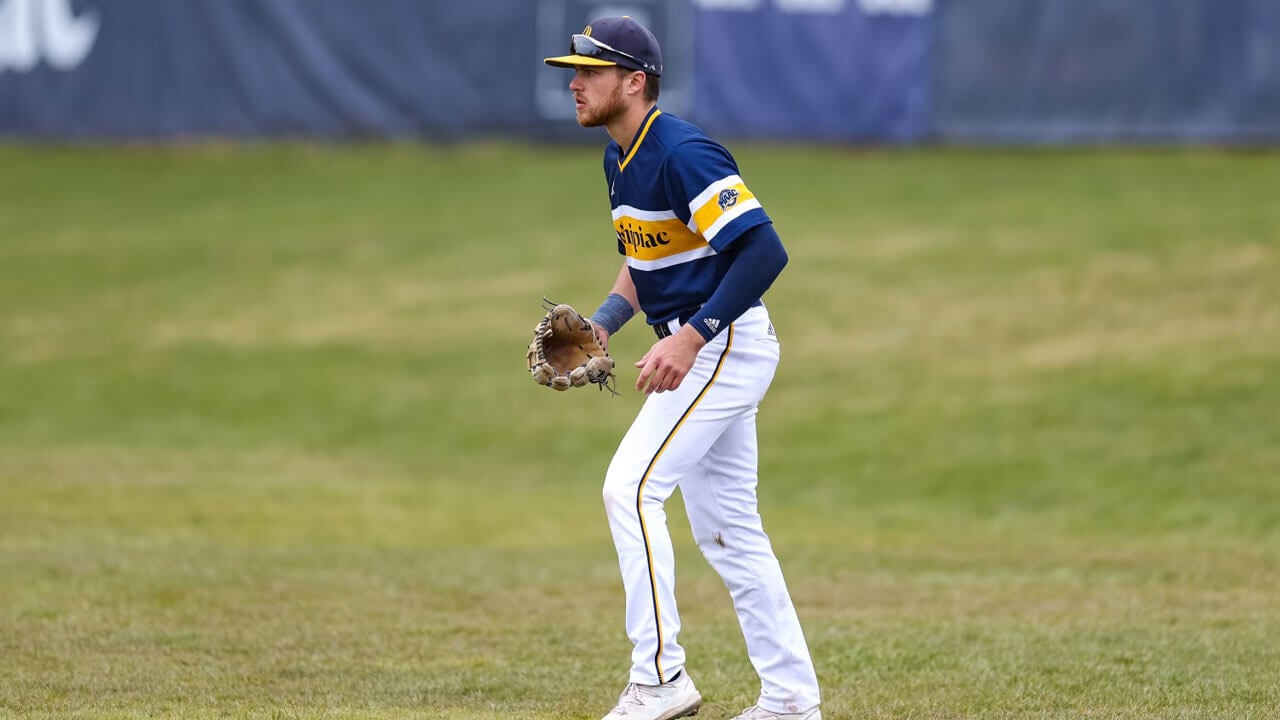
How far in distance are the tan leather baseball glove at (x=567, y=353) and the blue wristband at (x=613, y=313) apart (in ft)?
0.37

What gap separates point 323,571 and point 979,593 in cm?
375

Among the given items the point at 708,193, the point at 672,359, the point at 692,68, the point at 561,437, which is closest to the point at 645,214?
the point at 708,193

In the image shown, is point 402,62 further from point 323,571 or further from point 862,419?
point 323,571

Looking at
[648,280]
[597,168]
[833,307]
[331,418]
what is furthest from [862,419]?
[648,280]

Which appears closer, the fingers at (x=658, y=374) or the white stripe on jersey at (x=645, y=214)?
the fingers at (x=658, y=374)

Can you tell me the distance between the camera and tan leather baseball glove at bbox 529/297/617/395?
18.7ft

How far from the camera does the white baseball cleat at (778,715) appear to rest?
18.1 feet

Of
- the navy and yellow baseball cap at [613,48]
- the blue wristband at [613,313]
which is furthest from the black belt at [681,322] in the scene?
the navy and yellow baseball cap at [613,48]

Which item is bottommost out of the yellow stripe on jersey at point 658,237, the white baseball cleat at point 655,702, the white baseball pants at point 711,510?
the white baseball cleat at point 655,702

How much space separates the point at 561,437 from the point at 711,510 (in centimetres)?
998

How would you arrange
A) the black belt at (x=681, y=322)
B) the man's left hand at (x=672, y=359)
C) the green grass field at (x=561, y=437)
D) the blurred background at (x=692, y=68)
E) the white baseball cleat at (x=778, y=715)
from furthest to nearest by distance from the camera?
1. the blurred background at (x=692, y=68)
2. the green grass field at (x=561, y=437)
3. the black belt at (x=681, y=322)
4. the white baseball cleat at (x=778, y=715)
5. the man's left hand at (x=672, y=359)

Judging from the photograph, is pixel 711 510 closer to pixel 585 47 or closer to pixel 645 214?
pixel 645 214

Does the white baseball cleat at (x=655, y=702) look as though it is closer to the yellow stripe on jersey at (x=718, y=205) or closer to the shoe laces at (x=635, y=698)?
the shoe laces at (x=635, y=698)

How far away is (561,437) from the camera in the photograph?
51.0ft
